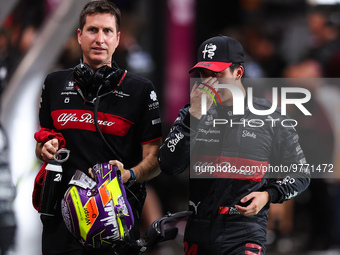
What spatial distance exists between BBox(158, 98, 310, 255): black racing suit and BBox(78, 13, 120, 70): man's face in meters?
0.59

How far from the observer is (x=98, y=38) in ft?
14.5

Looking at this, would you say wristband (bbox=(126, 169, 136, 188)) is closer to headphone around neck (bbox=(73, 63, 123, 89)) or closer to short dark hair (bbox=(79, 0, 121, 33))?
headphone around neck (bbox=(73, 63, 123, 89))

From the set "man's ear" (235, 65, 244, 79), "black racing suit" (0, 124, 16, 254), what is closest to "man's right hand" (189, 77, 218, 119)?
"man's ear" (235, 65, 244, 79)

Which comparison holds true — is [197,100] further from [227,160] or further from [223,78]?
[227,160]

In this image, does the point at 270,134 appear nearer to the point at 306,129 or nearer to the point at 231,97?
the point at 231,97

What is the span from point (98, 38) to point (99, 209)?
3.30 feet

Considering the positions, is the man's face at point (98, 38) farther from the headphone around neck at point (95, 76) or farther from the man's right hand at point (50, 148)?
the man's right hand at point (50, 148)

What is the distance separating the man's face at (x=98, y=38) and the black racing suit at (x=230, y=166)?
592mm

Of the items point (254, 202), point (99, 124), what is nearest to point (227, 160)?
point (254, 202)

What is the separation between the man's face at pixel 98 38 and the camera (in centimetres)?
443

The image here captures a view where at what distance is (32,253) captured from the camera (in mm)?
7426

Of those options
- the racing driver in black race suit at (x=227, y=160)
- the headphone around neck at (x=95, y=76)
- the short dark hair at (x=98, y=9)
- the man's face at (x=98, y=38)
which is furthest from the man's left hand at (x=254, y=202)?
the short dark hair at (x=98, y=9)

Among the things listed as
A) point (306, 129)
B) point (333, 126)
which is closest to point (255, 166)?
point (306, 129)

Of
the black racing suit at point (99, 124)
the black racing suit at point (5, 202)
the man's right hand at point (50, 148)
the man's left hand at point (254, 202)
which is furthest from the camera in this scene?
the black racing suit at point (5, 202)
